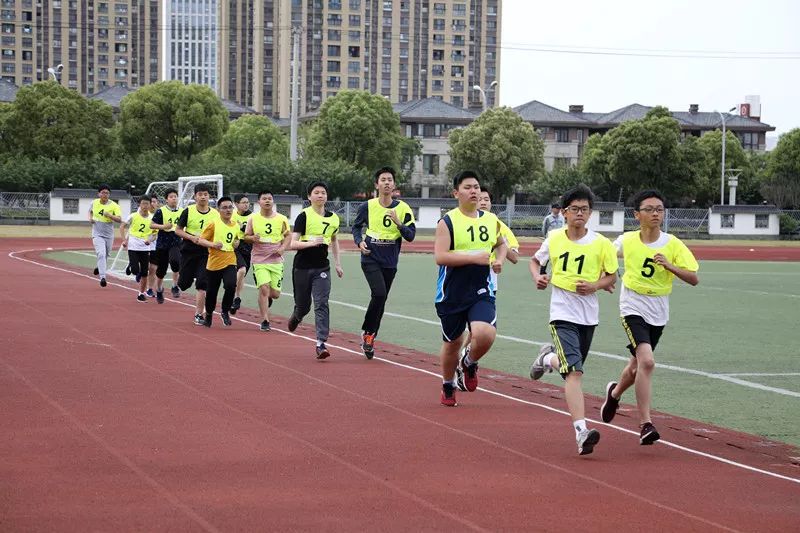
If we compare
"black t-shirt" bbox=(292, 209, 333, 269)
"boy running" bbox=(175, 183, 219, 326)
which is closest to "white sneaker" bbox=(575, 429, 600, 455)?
"black t-shirt" bbox=(292, 209, 333, 269)

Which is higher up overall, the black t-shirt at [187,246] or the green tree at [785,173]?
the green tree at [785,173]

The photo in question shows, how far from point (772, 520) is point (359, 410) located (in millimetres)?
4153

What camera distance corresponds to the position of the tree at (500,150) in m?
88.0

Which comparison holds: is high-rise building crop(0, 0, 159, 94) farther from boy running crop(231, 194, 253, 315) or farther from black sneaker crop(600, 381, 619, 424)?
black sneaker crop(600, 381, 619, 424)

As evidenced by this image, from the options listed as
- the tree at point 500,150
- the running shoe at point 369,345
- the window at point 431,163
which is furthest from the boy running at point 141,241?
the window at point 431,163

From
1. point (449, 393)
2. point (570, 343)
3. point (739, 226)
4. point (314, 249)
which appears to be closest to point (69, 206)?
point (739, 226)

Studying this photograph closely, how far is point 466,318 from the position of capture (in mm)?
10273

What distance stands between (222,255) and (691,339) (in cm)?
651

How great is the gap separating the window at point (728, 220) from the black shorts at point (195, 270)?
51.7 m

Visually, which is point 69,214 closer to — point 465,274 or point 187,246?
point 187,246

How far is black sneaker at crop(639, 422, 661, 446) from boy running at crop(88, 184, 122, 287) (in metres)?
17.1

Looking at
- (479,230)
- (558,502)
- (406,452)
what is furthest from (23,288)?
(558,502)

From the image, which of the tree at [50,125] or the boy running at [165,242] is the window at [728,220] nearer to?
the tree at [50,125]

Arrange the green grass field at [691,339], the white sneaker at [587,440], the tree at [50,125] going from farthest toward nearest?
the tree at [50,125] → the green grass field at [691,339] → the white sneaker at [587,440]
